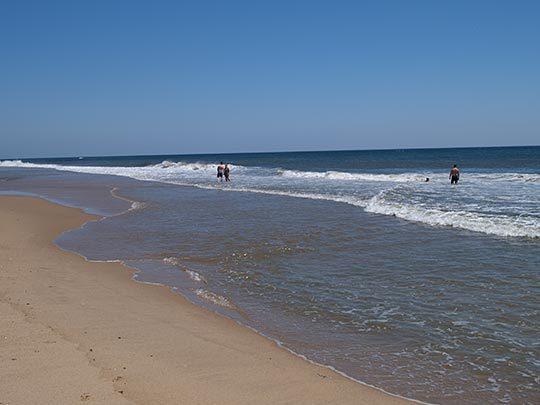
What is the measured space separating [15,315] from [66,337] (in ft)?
3.43

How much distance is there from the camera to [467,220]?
1469cm

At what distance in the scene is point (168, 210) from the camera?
64.7 ft

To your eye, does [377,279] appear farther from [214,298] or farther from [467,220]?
[467,220]

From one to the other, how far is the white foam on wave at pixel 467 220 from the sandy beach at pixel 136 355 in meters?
8.90

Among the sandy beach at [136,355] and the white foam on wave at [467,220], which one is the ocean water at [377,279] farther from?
the sandy beach at [136,355]

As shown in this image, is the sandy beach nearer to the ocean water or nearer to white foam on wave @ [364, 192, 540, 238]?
the ocean water

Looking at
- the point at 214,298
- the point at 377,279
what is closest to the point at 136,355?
the point at 214,298

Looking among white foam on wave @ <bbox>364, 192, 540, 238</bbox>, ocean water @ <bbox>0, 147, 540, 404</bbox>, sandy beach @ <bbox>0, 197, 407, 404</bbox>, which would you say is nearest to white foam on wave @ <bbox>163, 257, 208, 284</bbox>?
ocean water @ <bbox>0, 147, 540, 404</bbox>

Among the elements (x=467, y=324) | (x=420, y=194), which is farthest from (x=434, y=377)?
(x=420, y=194)

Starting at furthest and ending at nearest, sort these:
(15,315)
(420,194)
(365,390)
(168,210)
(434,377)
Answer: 1. (420,194)
2. (168,210)
3. (15,315)
4. (434,377)
5. (365,390)

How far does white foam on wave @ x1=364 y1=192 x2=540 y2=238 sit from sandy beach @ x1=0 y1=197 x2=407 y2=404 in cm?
890

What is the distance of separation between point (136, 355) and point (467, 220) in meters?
11.8

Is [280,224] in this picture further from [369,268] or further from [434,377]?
[434,377]

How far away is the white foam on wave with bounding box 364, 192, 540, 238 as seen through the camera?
1286cm
